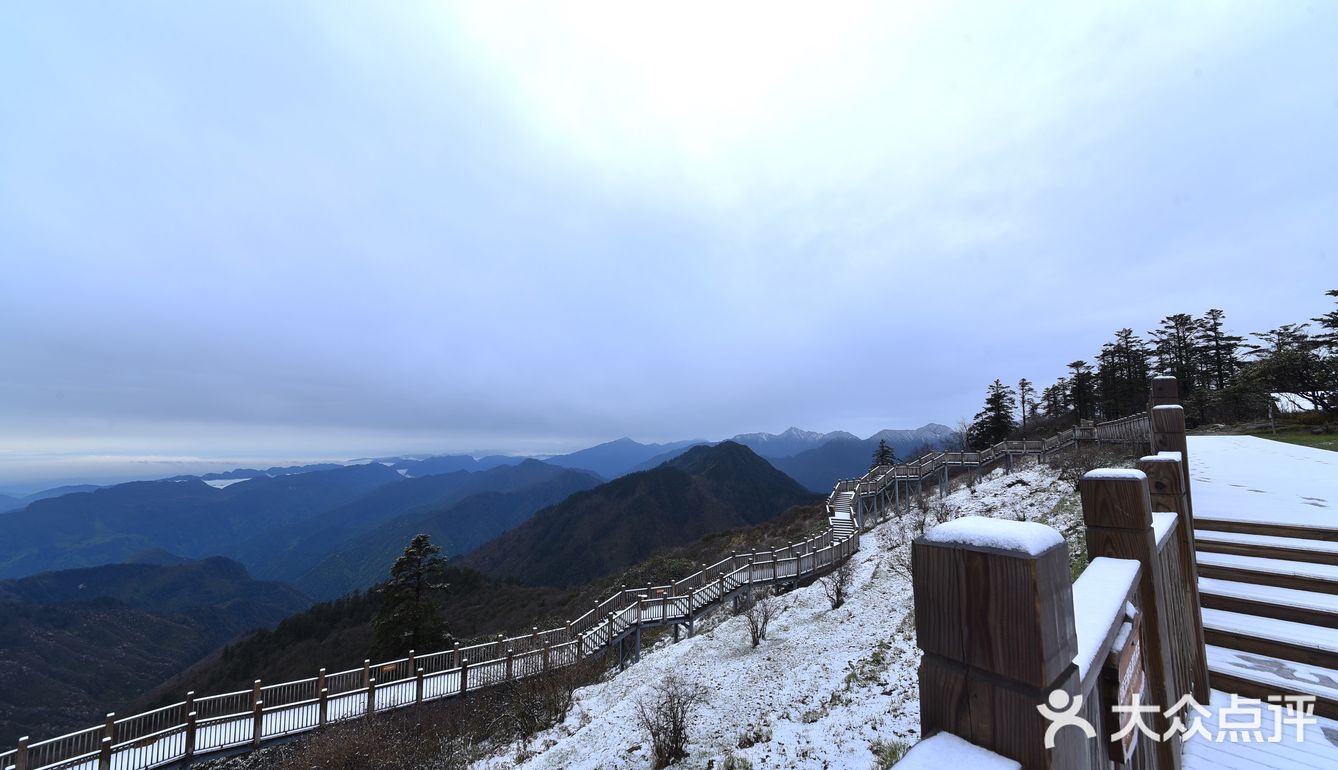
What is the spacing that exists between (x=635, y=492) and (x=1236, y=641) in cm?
12397

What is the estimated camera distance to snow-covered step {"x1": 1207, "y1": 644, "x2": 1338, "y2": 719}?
412 centimetres

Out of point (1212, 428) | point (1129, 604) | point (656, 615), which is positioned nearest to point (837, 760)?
point (1129, 604)

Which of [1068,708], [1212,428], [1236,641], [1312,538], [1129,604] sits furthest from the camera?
[1212,428]

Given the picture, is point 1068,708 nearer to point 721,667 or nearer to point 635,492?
point 721,667

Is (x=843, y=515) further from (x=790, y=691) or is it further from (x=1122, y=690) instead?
(x=1122, y=690)

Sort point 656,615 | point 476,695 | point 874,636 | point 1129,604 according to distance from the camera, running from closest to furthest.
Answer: point 1129,604 → point 874,636 → point 476,695 → point 656,615

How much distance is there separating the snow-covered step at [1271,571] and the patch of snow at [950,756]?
25.0 ft

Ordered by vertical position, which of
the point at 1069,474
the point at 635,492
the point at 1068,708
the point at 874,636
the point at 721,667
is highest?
the point at 1068,708

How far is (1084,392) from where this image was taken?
151 ft

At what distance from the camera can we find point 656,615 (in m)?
17.5

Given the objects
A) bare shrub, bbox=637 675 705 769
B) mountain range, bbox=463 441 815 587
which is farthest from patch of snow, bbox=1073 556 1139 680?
mountain range, bbox=463 441 815 587

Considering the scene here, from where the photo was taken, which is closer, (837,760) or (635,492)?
(837,760)

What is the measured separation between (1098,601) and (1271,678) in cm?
488

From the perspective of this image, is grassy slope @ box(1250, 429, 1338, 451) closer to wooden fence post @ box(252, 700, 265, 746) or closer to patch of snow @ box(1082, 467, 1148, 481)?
patch of snow @ box(1082, 467, 1148, 481)
